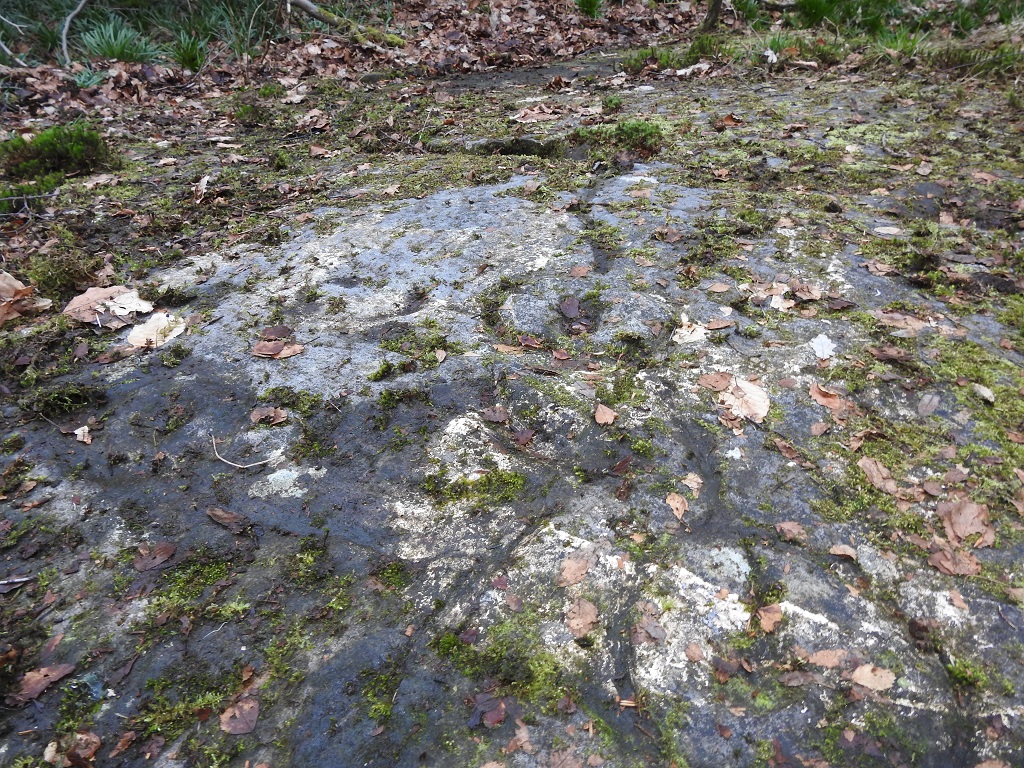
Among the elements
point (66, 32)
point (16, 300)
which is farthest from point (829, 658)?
point (66, 32)

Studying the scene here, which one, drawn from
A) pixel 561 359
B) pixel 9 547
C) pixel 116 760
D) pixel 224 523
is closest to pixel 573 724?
pixel 116 760

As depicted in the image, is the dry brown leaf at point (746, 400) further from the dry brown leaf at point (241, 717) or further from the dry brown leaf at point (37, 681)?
the dry brown leaf at point (37, 681)

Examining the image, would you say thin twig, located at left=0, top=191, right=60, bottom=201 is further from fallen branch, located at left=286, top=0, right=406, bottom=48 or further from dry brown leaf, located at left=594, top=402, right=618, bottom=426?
fallen branch, located at left=286, top=0, right=406, bottom=48

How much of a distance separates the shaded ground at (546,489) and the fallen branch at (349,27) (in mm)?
5620

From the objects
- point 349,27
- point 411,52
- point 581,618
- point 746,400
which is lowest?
point 581,618

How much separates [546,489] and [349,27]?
877cm

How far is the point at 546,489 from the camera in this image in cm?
206

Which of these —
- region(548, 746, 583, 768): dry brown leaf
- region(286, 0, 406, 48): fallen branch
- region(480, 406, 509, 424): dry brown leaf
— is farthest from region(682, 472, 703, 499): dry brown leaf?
region(286, 0, 406, 48): fallen branch

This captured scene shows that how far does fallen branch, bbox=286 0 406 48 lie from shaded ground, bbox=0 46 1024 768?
5.62 meters

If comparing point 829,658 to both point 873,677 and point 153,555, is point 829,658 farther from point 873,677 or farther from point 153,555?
point 153,555

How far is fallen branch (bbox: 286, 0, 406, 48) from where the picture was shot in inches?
321

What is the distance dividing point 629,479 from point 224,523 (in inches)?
54.1

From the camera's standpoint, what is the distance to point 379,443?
2256 millimetres

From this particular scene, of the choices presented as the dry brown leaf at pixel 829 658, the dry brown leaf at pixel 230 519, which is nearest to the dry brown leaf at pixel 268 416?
the dry brown leaf at pixel 230 519
